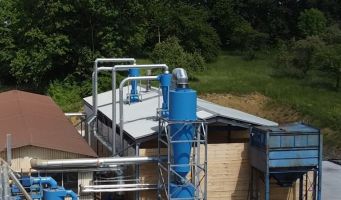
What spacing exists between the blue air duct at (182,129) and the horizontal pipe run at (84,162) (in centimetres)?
132

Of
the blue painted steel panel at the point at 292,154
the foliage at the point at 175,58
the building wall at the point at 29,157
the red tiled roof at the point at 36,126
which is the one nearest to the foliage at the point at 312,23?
the foliage at the point at 175,58

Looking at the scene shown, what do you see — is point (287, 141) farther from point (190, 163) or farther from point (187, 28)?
point (187, 28)

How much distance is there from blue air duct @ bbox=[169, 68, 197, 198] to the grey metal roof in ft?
5.92

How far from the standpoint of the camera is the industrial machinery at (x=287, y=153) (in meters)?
19.1

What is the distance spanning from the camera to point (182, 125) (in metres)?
18.3

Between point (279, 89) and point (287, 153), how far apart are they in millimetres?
29412

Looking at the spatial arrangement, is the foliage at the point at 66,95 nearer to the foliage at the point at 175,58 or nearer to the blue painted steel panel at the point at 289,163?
the foliage at the point at 175,58

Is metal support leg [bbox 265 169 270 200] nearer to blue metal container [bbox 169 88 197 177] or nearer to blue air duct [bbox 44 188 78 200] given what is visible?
blue metal container [bbox 169 88 197 177]


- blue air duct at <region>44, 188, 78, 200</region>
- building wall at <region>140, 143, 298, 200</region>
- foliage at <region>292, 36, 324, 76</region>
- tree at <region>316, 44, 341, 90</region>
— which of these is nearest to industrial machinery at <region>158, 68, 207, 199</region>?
building wall at <region>140, 143, 298, 200</region>

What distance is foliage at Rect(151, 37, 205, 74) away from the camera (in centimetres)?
4788

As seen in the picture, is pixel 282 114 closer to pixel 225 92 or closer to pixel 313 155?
pixel 225 92

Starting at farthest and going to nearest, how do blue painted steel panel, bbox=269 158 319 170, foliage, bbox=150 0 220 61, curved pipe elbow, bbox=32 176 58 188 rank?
foliage, bbox=150 0 220 61 → blue painted steel panel, bbox=269 158 319 170 → curved pipe elbow, bbox=32 176 58 188

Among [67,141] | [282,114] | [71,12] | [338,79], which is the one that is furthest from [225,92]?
[67,141]

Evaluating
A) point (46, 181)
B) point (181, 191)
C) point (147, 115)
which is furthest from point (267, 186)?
point (46, 181)
